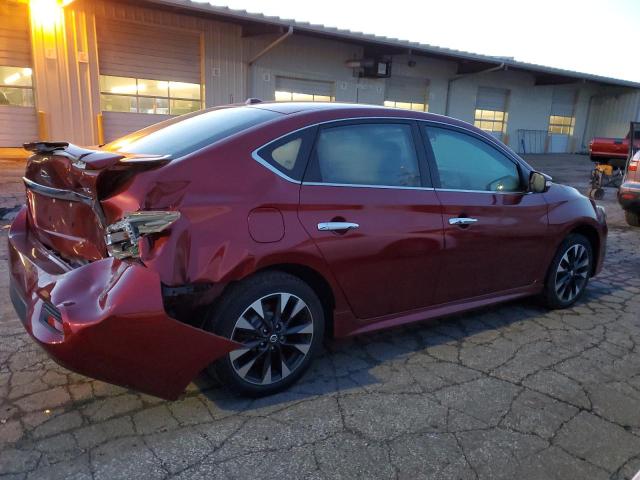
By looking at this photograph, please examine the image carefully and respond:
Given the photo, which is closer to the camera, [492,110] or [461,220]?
[461,220]

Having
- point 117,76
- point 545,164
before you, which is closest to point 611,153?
point 545,164

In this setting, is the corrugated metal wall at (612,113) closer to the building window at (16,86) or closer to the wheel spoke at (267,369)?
the building window at (16,86)

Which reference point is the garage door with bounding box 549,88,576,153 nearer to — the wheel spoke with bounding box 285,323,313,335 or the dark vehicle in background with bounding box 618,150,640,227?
the dark vehicle in background with bounding box 618,150,640,227

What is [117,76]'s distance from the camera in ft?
42.0

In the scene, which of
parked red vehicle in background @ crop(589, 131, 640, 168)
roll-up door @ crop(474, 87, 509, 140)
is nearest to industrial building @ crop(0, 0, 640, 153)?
roll-up door @ crop(474, 87, 509, 140)

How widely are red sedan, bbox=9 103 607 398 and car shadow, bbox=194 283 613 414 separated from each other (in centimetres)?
15

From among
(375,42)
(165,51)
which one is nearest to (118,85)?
(165,51)

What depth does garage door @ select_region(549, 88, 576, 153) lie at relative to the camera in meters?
24.6

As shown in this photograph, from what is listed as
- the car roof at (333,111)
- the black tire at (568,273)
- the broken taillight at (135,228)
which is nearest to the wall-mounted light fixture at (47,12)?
the car roof at (333,111)

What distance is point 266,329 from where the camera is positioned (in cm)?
271

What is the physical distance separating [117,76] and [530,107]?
18669mm

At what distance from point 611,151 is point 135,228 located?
16.8 m

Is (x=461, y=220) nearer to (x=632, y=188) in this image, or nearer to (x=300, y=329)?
(x=300, y=329)

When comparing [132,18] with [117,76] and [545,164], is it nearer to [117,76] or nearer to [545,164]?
[117,76]
